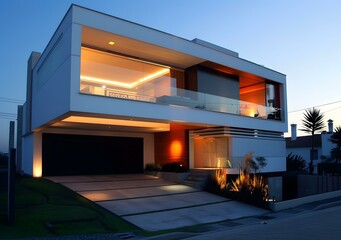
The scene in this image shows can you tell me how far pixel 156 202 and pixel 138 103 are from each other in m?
4.69

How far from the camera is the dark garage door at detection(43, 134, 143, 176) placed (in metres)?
22.0

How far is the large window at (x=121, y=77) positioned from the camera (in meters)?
16.4

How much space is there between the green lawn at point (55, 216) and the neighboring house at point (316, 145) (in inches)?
1303

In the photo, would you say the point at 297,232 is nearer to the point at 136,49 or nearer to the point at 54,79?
the point at 136,49

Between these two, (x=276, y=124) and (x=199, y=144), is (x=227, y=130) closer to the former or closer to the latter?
(x=199, y=144)

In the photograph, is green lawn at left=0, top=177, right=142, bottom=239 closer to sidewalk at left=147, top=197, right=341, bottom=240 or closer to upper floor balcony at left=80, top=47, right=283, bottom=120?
sidewalk at left=147, top=197, right=341, bottom=240

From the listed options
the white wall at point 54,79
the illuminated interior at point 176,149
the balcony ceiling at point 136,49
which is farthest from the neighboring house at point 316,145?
the white wall at point 54,79

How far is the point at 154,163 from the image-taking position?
25.5 meters

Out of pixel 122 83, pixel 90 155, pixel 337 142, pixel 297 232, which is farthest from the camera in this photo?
pixel 337 142

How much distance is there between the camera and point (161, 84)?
1928 centimetres

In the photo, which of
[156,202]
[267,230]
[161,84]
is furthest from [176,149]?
[267,230]

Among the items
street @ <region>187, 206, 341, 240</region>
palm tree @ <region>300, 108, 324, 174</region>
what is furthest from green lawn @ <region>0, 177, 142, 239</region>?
palm tree @ <region>300, 108, 324, 174</region>

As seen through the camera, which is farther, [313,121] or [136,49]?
[313,121]

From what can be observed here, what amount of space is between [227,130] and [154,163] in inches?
251
